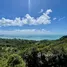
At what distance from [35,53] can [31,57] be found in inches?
50.3

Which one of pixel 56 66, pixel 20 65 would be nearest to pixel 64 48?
pixel 56 66

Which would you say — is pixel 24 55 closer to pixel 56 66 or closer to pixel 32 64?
pixel 32 64

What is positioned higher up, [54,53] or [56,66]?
[54,53]

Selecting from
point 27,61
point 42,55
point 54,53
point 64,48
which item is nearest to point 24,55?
point 27,61

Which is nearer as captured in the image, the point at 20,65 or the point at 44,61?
the point at 20,65

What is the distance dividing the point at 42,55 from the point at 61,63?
14.4 feet

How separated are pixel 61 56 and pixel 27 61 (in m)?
7.44

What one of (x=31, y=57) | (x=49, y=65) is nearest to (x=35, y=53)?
(x=31, y=57)

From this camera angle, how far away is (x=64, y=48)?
35.4 meters

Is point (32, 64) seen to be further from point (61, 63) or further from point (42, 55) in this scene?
point (61, 63)

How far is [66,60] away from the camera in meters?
33.0

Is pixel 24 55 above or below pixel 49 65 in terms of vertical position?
above

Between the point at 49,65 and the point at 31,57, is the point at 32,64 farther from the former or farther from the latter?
the point at 49,65

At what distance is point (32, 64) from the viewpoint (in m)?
34.4
